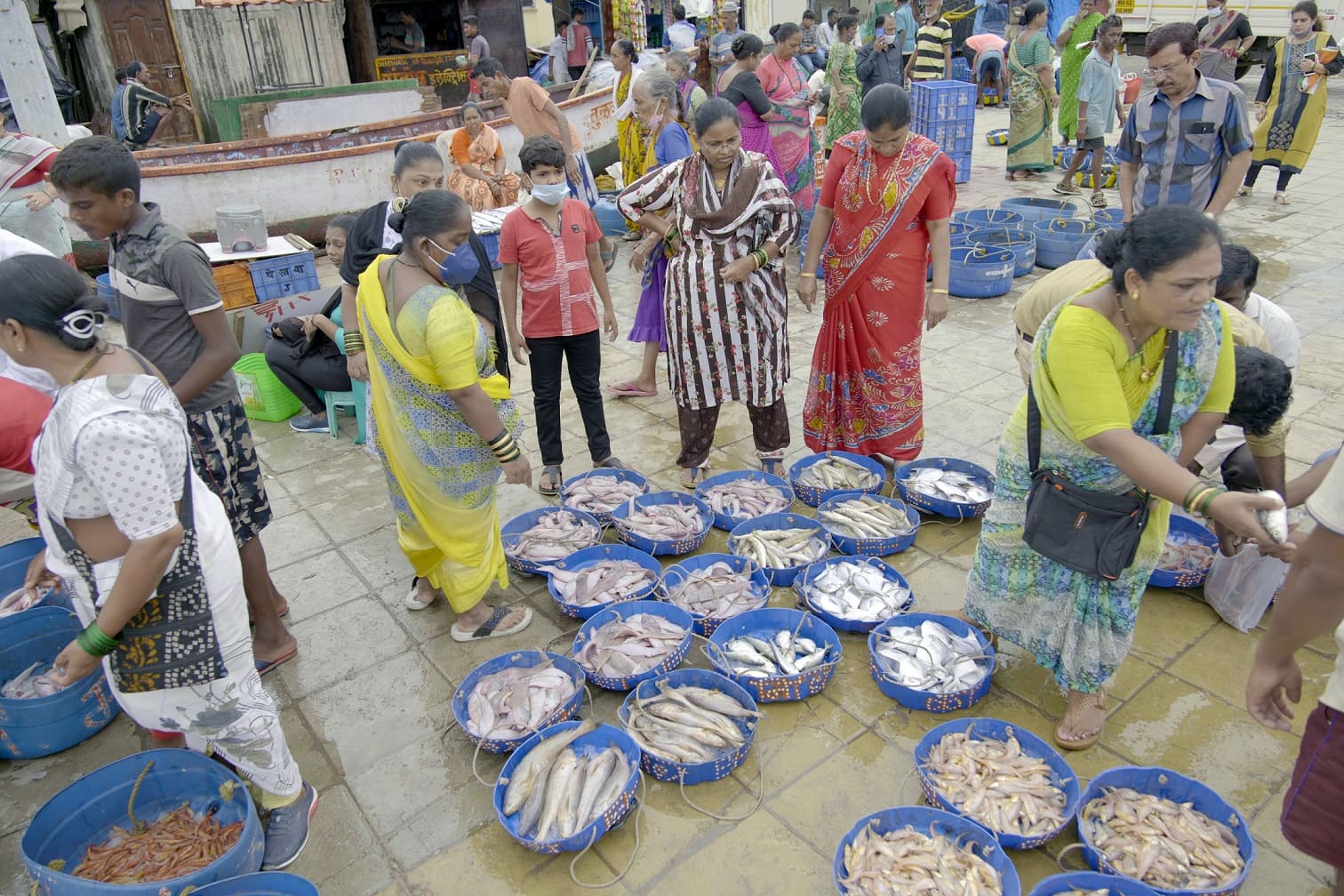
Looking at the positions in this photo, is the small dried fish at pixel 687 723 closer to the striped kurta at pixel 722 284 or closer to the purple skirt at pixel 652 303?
the striped kurta at pixel 722 284

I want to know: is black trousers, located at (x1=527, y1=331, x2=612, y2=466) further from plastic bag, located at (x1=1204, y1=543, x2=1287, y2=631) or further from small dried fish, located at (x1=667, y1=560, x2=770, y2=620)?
plastic bag, located at (x1=1204, y1=543, x2=1287, y2=631)

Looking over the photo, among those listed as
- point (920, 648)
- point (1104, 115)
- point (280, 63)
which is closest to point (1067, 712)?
point (920, 648)

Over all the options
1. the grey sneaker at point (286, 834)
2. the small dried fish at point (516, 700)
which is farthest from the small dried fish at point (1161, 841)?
the grey sneaker at point (286, 834)

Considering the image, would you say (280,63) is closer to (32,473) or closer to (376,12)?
(376,12)

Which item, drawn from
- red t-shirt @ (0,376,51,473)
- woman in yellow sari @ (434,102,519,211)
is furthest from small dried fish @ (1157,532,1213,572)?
woman in yellow sari @ (434,102,519,211)

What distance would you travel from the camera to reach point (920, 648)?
3.53m

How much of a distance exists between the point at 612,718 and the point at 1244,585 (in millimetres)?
2819

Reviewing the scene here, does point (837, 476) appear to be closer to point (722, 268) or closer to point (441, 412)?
point (722, 268)

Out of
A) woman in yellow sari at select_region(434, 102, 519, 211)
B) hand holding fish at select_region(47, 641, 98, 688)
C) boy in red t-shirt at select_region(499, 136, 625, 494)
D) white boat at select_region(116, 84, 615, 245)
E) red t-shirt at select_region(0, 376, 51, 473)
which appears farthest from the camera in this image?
white boat at select_region(116, 84, 615, 245)

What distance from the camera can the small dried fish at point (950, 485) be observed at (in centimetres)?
461

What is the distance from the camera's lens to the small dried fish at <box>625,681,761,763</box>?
3.11 meters

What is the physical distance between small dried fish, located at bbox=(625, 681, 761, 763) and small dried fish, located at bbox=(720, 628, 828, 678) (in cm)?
23

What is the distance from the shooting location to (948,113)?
11.0 meters

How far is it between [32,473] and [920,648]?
360 centimetres
